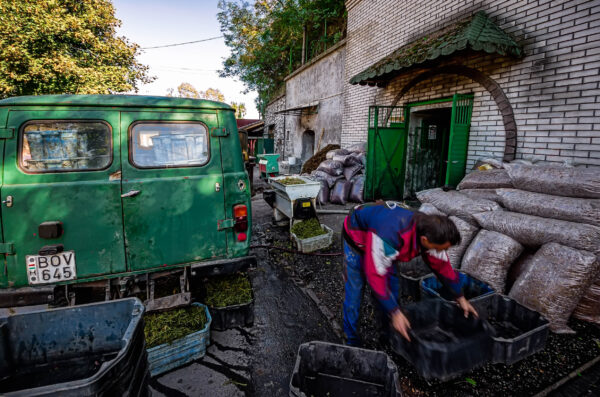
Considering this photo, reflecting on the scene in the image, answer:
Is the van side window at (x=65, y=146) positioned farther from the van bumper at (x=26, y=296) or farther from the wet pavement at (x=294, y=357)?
the wet pavement at (x=294, y=357)

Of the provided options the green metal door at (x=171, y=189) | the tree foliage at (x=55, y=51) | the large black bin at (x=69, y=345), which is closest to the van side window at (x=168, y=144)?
the green metal door at (x=171, y=189)

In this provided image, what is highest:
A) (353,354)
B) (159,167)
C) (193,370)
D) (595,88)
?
(595,88)

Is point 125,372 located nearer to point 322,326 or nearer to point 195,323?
point 195,323

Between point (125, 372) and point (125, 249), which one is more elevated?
point (125, 249)

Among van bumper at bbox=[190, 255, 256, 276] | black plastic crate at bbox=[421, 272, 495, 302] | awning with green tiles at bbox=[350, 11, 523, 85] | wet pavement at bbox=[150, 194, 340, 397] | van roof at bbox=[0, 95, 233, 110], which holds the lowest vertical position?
wet pavement at bbox=[150, 194, 340, 397]

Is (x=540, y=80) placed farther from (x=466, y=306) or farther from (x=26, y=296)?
(x=26, y=296)

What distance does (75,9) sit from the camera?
13.7 m

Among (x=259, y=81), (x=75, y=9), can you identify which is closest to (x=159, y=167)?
(x=75, y=9)

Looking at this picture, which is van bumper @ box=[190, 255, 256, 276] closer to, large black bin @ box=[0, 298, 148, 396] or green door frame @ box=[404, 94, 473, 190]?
large black bin @ box=[0, 298, 148, 396]

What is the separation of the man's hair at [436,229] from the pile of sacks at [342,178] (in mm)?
6603

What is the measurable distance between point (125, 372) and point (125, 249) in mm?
1622

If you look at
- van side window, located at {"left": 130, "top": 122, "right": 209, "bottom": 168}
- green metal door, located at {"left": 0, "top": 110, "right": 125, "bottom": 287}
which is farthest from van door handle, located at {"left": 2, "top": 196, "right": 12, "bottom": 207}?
van side window, located at {"left": 130, "top": 122, "right": 209, "bottom": 168}

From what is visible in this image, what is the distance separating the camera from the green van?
2.65 metres

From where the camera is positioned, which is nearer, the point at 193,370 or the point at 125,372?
the point at 125,372
